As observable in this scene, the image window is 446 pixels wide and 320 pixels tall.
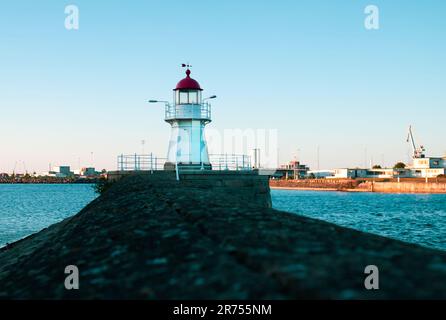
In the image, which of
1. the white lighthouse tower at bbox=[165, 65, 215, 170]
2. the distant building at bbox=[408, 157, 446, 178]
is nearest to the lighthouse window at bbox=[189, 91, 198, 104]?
the white lighthouse tower at bbox=[165, 65, 215, 170]

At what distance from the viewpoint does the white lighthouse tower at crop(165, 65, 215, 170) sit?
28141 mm

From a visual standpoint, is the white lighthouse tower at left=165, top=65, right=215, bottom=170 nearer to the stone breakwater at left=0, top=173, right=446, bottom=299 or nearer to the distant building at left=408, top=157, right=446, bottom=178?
the stone breakwater at left=0, top=173, right=446, bottom=299

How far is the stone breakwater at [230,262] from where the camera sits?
9.97 feet

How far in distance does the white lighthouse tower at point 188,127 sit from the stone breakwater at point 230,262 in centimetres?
2199

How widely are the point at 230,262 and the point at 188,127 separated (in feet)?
81.8

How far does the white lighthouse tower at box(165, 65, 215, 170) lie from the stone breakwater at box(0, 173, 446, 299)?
22.0 meters

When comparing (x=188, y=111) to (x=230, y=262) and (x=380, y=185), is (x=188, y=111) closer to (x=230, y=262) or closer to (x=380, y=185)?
(x=230, y=262)

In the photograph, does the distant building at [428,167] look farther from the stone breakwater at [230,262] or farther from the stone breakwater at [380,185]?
the stone breakwater at [230,262]

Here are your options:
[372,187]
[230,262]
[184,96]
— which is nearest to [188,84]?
[184,96]
